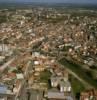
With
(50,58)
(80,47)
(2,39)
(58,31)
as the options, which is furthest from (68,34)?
(50,58)

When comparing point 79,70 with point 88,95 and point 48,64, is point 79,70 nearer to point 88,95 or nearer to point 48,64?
point 48,64

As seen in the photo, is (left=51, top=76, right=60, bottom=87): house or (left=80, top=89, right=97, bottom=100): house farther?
(left=51, top=76, right=60, bottom=87): house

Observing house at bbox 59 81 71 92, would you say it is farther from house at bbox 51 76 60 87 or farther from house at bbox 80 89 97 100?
house at bbox 80 89 97 100

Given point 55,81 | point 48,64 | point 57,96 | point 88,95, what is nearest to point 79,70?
point 48,64

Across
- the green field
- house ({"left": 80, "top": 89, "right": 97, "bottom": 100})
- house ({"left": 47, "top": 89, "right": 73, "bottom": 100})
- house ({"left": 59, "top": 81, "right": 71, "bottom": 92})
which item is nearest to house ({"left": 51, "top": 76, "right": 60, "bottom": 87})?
house ({"left": 59, "top": 81, "right": 71, "bottom": 92})

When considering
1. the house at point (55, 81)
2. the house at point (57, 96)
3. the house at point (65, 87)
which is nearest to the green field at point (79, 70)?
the house at point (65, 87)

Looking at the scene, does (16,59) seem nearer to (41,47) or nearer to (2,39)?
(41,47)

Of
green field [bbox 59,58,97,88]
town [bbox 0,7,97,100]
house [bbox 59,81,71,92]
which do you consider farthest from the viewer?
green field [bbox 59,58,97,88]

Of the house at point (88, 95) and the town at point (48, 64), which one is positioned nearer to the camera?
the house at point (88, 95)

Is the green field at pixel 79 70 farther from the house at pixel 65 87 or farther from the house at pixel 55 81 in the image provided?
the house at pixel 55 81
